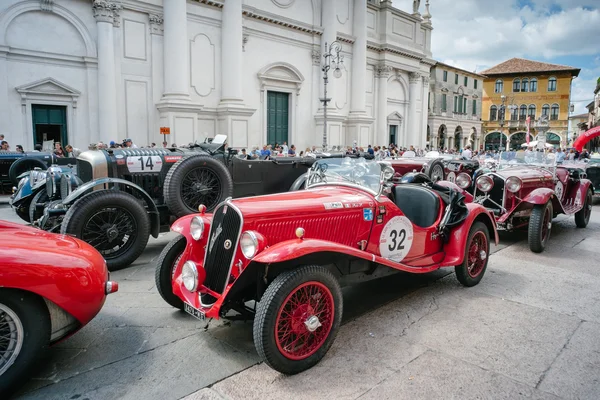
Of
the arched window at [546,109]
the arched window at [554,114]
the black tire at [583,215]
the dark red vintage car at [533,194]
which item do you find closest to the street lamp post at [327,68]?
the dark red vintage car at [533,194]

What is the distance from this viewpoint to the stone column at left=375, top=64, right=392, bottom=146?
86.9ft

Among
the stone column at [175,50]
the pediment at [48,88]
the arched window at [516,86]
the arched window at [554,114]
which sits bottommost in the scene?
the pediment at [48,88]

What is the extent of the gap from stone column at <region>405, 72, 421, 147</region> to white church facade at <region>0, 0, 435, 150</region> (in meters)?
2.94

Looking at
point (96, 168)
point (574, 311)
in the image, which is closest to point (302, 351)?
point (574, 311)

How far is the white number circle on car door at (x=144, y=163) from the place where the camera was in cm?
708

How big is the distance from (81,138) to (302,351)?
51.9 ft

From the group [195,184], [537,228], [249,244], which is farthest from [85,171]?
[537,228]

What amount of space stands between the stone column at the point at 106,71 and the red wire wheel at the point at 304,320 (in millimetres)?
15124

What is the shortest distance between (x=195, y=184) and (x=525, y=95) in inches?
2584

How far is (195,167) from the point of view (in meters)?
6.75

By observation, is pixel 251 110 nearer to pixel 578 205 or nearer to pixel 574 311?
pixel 578 205

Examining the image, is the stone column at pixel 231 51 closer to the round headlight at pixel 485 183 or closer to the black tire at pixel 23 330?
the round headlight at pixel 485 183

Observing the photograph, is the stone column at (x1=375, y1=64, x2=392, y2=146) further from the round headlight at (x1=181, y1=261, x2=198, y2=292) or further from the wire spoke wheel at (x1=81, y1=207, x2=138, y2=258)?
the round headlight at (x1=181, y1=261, x2=198, y2=292)

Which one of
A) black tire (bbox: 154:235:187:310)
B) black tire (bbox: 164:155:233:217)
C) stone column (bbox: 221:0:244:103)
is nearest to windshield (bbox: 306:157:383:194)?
black tire (bbox: 154:235:187:310)
